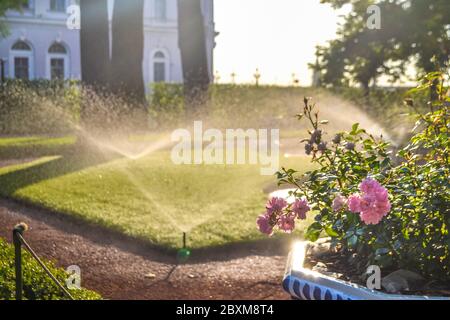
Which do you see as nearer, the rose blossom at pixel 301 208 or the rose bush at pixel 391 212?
the rose bush at pixel 391 212

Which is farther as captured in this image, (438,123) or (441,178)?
(438,123)

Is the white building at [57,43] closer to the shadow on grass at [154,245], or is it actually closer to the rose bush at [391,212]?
the shadow on grass at [154,245]

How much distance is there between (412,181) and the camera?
14.1 feet

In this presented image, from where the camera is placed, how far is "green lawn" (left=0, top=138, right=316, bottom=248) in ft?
29.1

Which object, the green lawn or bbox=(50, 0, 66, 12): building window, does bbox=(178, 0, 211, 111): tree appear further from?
bbox=(50, 0, 66, 12): building window

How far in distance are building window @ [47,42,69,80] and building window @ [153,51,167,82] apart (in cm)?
399

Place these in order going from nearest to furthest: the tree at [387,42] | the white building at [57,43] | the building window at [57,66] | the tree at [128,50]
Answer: the tree at [128,50]
the tree at [387,42]
the white building at [57,43]
the building window at [57,66]

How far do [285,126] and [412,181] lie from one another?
59.8 ft

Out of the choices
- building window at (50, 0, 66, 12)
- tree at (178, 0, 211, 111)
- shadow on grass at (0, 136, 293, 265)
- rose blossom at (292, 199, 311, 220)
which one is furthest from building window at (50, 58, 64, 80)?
rose blossom at (292, 199, 311, 220)

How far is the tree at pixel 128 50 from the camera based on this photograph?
1541 centimetres

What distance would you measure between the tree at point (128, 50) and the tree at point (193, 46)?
1.22 m

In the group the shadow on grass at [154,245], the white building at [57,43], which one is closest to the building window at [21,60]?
the white building at [57,43]

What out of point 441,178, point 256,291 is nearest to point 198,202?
point 256,291

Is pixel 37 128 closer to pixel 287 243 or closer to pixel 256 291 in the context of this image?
pixel 287 243
